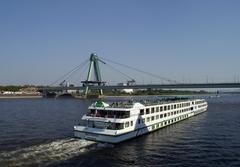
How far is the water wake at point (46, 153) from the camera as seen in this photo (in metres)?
25.6

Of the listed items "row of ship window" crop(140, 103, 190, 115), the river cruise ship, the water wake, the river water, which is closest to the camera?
the water wake

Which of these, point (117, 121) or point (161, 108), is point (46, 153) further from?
point (161, 108)

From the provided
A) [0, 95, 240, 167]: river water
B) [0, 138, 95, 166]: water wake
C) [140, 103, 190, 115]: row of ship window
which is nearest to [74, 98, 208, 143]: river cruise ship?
[140, 103, 190, 115]: row of ship window

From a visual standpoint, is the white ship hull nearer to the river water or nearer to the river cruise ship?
the river cruise ship

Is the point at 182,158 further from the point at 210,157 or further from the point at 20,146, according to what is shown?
the point at 20,146

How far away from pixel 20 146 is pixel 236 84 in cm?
10062

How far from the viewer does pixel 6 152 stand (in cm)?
2870

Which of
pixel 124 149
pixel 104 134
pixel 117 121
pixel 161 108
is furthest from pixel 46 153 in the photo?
pixel 161 108

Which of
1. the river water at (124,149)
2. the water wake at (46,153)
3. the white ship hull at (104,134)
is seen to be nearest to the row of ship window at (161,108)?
the white ship hull at (104,134)

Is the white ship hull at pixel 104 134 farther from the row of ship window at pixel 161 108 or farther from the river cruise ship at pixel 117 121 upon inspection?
the row of ship window at pixel 161 108

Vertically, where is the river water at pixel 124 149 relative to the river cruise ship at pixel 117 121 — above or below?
below

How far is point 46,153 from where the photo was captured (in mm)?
28438

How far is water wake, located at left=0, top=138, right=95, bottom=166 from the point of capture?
25.6 meters

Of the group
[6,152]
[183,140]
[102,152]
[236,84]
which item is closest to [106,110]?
[102,152]
